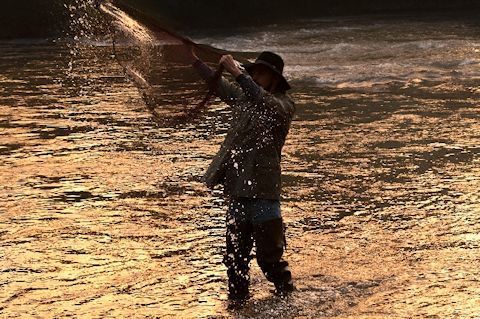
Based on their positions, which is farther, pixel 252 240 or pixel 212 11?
pixel 212 11

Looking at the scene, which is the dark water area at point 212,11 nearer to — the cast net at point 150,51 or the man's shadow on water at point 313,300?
the cast net at point 150,51

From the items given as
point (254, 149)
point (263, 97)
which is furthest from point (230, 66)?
point (254, 149)

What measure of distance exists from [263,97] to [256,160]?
452 millimetres

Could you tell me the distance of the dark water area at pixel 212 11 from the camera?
3247cm

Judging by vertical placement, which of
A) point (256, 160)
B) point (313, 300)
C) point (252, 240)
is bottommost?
point (313, 300)

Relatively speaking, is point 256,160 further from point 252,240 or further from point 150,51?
point 150,51

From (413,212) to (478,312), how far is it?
2.56 m

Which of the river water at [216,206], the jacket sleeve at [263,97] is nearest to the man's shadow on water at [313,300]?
the river water at [216,206]

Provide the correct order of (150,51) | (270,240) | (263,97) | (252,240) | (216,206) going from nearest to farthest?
(263,97) → (270,240) → (252,240) → (150,51) → (216,206)

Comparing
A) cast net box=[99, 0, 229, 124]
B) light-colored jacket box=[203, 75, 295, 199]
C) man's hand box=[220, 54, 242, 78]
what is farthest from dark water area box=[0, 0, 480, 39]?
light-colored jacket box=[203, 75, 295, 199]

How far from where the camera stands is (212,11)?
1489 inches

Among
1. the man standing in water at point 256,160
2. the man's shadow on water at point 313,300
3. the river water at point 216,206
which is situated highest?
the man standing in water at point 256,160

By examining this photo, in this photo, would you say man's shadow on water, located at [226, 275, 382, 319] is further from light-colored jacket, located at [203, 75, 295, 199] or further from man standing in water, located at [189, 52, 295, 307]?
light-colored jacket, located at [203, 75, 295, 199]

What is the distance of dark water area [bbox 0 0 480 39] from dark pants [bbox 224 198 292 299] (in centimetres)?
2292
